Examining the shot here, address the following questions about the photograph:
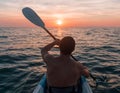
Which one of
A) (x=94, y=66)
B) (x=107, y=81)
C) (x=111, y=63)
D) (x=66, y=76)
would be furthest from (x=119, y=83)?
(x=66, y=76)

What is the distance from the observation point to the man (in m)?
5.30

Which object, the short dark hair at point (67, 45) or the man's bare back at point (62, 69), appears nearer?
the short dark hair at point (67, 45)

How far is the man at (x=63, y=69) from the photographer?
17.4ft

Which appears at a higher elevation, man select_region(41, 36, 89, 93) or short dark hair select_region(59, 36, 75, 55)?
short dark hair select_region(59, 36, 75, 55)

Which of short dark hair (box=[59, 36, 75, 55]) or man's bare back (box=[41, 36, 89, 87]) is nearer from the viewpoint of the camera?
short dark hair (box=[59, 36, 75, 55])

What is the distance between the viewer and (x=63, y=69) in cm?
540

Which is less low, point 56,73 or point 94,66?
point 56,73

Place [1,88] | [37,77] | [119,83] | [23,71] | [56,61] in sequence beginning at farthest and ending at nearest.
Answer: [23,71] → [37,77] → [119,83] → [1,88] → [56,61]

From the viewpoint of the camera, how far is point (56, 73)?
17.9ft

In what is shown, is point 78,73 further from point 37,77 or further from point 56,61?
point 37,77

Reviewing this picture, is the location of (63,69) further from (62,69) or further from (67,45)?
(67,45)

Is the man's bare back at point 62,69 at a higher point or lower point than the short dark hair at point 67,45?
lower

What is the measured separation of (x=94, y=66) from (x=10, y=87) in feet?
20.0

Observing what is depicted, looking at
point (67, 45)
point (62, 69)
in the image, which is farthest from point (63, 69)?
point (67, 45)
